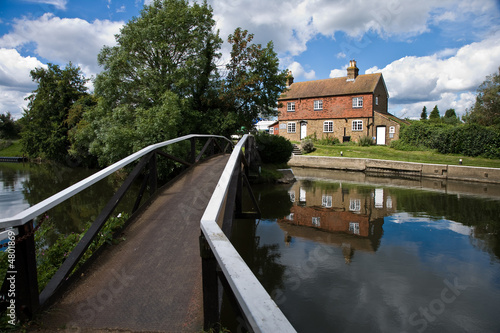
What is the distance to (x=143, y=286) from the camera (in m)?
2.79

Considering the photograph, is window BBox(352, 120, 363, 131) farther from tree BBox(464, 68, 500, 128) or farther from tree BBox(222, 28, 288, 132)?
tree BBox(222, 28, 288, 132)

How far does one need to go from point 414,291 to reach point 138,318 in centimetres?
518

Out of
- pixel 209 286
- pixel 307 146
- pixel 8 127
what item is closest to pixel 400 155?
pixel 307 146

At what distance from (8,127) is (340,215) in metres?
55.8

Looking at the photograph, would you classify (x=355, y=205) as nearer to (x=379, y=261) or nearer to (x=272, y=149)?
→ (x=379, y=261)

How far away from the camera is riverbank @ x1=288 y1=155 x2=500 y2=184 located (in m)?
17.9

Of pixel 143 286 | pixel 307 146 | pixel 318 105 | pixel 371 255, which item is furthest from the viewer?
pixel 318 105

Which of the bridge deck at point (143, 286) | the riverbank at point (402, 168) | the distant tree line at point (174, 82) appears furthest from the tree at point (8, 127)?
the bridge deck at point (143, 286)

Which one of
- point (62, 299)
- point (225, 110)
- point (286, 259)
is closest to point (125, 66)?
point (225, 110)

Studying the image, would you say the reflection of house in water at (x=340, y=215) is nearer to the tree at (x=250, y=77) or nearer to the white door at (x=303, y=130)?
the tree at (x=250, y=77)

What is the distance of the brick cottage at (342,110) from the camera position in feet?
99.4

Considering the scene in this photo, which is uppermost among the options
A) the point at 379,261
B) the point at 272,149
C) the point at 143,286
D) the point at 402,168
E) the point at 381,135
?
the point at 381,135

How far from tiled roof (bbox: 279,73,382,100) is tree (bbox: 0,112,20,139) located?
143ft

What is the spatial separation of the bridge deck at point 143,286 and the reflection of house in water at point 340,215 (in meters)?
4.72
